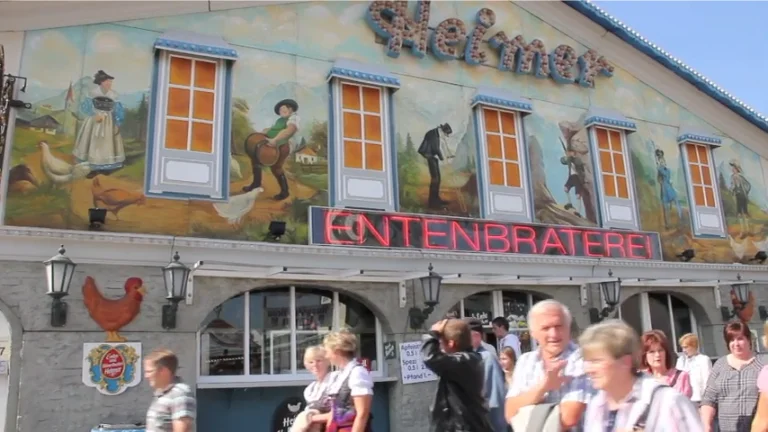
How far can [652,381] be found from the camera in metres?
2.68

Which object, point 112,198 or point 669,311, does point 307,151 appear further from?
point 669,311

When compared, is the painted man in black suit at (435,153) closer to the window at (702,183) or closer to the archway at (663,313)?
the archway at (663,313)

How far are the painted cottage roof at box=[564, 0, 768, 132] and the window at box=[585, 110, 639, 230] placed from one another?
1723 millimetres

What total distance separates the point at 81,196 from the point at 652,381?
7.30 metres

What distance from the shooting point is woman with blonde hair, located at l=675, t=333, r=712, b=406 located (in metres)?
5.82

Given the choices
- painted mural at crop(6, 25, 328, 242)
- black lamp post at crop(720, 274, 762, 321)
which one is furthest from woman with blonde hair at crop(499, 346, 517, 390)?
black lamp post at crop(720, 274, 762, 321)

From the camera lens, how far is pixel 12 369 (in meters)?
7.29

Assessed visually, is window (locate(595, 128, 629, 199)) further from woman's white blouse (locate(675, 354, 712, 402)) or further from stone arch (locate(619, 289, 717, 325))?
woman's white blouse (locate(675, 354, 712, 402))

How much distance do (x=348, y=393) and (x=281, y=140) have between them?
5.56 metres

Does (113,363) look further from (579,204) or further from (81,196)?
(579,204)

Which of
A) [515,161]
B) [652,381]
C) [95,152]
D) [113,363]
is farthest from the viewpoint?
[515,161]

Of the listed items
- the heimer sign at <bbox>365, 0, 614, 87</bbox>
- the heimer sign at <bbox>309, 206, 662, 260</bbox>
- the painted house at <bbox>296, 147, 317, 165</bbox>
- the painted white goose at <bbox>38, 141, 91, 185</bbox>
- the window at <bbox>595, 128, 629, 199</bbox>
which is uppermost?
the heimer sign at <bbox>365, 0, 614, 87</bbox>

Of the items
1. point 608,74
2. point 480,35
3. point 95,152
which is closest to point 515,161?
point 480,35

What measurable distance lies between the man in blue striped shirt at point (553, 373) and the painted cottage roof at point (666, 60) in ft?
36.1
